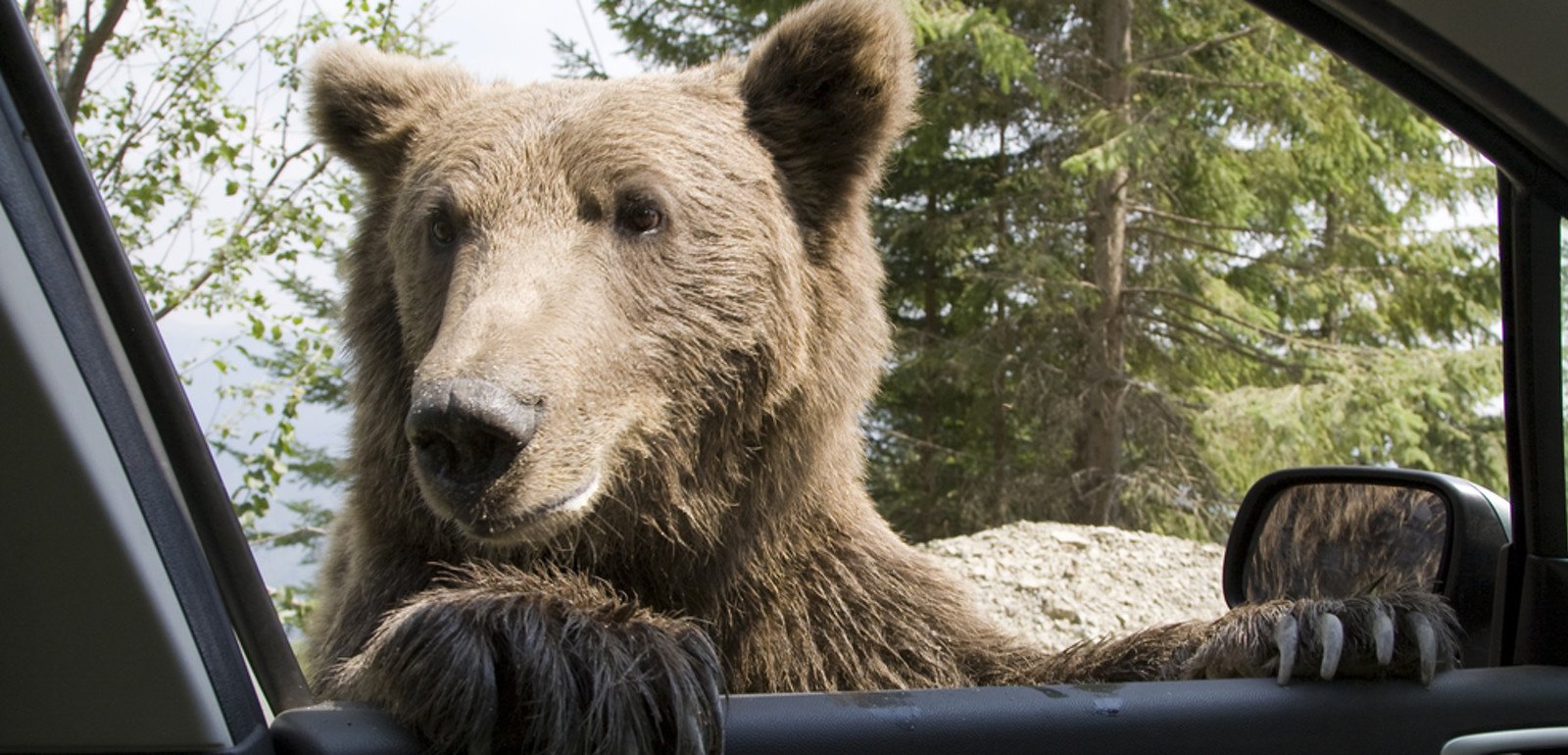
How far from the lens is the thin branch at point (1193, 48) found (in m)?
10.1

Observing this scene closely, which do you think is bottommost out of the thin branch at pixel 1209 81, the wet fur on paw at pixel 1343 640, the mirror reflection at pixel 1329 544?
the wet fur on paw at pixel 1343 640

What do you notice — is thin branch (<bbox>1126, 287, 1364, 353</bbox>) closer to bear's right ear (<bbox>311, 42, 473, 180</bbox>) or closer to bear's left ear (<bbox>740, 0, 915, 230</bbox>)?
bear's left ear (<bbox>740, 0, 915, 230</bbox>)

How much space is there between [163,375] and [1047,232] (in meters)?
10.3

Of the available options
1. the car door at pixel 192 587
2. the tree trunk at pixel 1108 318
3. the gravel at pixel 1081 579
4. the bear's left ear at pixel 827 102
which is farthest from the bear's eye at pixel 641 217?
the tree trunk at pixel 1108 318

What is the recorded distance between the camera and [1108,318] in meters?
10.9

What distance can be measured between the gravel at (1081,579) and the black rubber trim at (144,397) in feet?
11.1

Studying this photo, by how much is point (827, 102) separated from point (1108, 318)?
8.38 metres

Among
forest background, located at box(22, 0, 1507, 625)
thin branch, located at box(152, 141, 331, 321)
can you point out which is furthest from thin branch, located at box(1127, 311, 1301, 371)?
thin branch, located at box(152, 141, 331, 321)

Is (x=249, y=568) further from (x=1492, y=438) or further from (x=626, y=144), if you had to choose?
(x=1492, y=438)

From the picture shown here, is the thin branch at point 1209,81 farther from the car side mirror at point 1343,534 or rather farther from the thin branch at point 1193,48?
the car side mirror at point 1343,534

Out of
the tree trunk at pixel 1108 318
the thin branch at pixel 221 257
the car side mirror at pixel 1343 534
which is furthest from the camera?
the tree trunk at pixel 1108 318

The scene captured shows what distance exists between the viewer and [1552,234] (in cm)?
190

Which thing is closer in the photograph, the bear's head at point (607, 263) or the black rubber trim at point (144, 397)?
the black rubber trim at point (144, 397)

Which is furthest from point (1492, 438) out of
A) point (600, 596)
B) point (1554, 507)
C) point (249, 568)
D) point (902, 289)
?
point (249, 568)
